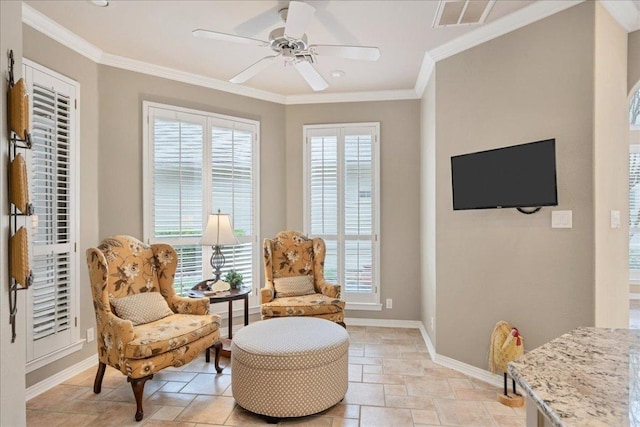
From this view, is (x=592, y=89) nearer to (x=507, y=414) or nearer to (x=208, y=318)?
(x=507, y=414)

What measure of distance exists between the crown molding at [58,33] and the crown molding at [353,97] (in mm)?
2206

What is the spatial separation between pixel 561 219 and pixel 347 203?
2528 mm

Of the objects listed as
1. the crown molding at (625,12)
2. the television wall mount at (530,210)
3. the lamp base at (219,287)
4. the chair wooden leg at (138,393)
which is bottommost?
the chair wooden leg at (138,393)

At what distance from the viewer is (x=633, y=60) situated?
278 cm

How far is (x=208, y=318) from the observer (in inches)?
124

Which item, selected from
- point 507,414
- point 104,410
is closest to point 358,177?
point 507,414

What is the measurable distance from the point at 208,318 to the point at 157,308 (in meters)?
0.42

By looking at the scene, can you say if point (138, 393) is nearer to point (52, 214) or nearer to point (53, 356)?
point (53, 356)

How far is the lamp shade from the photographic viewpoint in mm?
3598

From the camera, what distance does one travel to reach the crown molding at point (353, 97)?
4.66 meters

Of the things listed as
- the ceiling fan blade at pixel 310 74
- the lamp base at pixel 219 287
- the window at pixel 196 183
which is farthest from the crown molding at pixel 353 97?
the lamp base at pixel 219 287

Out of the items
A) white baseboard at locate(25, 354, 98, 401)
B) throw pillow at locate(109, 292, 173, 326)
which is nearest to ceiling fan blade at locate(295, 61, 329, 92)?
throw pillow at locate(109, 292, 173, 326)

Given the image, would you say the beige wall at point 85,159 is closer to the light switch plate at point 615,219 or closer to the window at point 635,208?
the light switch plate at point 615,219

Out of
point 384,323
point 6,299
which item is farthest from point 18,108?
point 384,323
